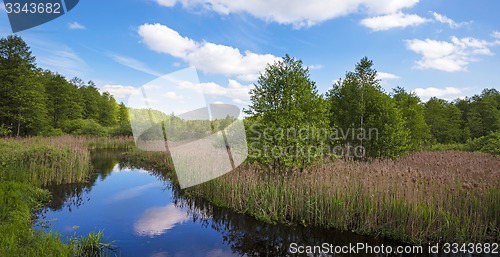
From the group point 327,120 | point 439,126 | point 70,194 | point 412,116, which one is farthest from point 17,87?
point 439,126

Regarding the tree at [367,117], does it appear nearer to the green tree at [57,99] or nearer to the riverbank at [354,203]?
the riverbank at [354,203]

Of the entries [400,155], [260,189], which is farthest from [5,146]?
[400,155]

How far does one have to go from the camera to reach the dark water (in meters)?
6.62

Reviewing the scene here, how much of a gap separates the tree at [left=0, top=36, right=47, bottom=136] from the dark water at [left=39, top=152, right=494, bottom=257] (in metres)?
19.7

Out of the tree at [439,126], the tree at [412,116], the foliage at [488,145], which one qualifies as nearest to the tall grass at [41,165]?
the tree at [412,116]

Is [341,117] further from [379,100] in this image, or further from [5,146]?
[5,146]

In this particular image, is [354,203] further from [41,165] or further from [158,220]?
[41,165]

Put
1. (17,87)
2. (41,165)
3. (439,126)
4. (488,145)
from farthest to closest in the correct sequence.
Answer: (439,126) < (17,87) < (488,145) < (41,165)

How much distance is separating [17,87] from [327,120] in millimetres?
29596

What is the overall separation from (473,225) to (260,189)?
5.52m

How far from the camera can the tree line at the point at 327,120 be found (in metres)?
9.61

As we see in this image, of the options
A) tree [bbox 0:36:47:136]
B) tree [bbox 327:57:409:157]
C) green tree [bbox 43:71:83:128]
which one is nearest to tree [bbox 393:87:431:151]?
tree [bbox 327:57:409:157]

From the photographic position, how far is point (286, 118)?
9633 mm

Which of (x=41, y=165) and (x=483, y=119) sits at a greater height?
(x=483, y=119)
